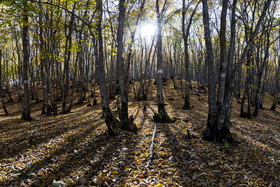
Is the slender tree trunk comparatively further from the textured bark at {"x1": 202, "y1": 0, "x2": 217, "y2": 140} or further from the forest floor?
the forest floor

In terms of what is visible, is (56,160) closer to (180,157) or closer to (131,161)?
(131,161)

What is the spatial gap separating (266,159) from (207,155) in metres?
1.93

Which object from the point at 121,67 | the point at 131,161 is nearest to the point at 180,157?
the point at 131,161

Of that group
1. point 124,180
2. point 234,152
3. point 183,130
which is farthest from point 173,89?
point 124,180

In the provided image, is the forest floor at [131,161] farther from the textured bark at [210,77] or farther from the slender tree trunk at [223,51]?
the slender tree trunk at [223,51]

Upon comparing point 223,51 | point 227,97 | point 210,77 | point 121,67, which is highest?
point 223,51

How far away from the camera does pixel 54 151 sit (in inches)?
212

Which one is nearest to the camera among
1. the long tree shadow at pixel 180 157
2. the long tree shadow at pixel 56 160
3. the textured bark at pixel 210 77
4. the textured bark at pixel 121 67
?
the long tree shadow at pixel 56 160

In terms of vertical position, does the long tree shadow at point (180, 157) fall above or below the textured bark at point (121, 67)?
below

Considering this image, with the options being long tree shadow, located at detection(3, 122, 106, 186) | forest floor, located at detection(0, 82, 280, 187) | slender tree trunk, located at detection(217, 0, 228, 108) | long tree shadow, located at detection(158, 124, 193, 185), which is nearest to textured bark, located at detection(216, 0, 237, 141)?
slender tree trunk, located at detection(217, 0, 228, 108)

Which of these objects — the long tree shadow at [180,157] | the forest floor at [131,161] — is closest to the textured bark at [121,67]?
the forest floor at [131,161]

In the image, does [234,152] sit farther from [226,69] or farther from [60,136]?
[60,136]

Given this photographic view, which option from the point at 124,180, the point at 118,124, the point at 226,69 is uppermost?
the point at 226,69

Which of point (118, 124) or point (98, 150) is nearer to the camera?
point (98, 150)
